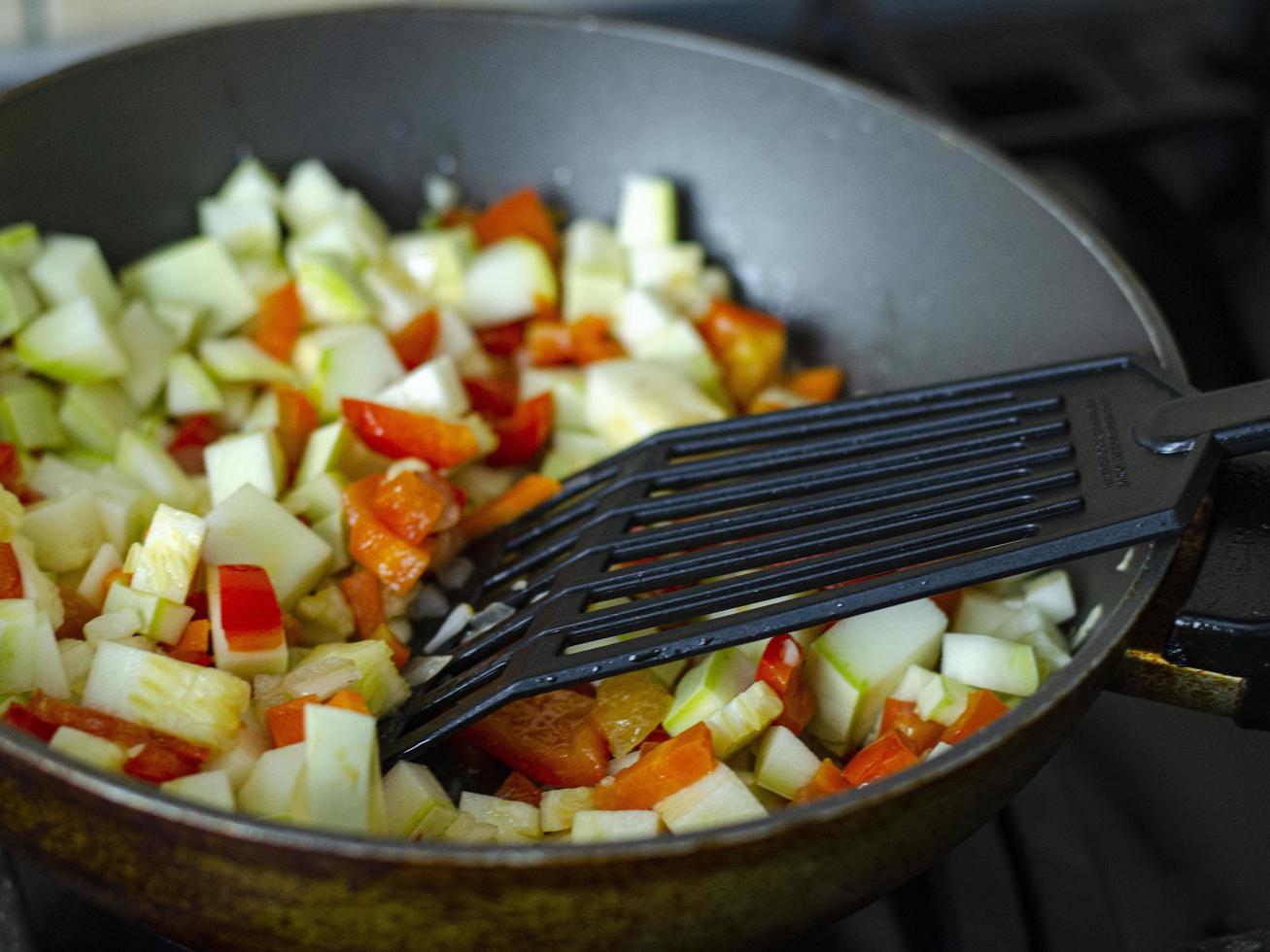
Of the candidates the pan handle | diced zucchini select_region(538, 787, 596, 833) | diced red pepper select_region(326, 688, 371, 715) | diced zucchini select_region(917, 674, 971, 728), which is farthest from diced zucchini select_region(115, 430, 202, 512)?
the pan handle

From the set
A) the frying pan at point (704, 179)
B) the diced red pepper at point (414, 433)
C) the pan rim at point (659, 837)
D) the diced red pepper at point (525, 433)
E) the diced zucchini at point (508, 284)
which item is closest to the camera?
the pan rim at point (659, 837)

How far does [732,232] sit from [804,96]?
7.0 inches

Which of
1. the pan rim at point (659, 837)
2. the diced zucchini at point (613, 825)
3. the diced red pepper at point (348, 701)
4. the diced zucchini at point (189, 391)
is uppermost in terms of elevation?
the diced zucchini at point (189, 391)

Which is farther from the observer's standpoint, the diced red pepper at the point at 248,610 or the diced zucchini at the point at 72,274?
the diced zucchini at the point at 72,274

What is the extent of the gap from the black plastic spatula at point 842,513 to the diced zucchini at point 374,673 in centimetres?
2

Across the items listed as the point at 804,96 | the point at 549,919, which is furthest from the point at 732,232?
the point at 549,919

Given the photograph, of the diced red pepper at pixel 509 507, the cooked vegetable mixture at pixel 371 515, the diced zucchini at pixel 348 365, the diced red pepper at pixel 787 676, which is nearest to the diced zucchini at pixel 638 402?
the cooked vegetable mixture at pixel 371 515

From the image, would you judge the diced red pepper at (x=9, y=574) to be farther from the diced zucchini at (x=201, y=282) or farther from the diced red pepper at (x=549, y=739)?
the diced zucchini at (x=201, y=282)

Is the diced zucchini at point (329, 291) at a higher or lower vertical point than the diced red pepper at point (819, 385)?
higher

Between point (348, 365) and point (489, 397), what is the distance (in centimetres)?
16

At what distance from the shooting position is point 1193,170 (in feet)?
5.37

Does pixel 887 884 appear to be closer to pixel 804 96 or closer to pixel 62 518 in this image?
pixel 62 518

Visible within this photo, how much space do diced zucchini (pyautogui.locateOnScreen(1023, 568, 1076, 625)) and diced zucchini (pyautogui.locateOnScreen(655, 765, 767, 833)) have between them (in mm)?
335

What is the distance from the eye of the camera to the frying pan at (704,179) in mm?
A: 760
